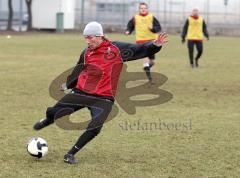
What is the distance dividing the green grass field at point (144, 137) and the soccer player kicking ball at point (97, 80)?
49 centimetres

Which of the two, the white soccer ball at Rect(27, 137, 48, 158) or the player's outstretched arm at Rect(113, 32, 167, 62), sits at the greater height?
the player's outstretched arm at Rect(113, 32, 167, 62)

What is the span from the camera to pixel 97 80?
812 centimetres

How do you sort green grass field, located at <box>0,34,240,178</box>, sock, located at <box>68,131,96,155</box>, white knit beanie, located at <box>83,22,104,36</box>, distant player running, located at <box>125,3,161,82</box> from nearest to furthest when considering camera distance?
Answer: green grass field, located at <box>0,34,240,178</box>
white knit beanie, located at <box>83,22,104,36</box>
sock, located at <box>68,131,96,155</box>
distant player running, located at <box>125,3,161,82</box>

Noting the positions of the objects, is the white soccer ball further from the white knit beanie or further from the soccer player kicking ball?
the white knit beanie

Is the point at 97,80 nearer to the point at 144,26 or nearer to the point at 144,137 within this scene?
the point at 144,137

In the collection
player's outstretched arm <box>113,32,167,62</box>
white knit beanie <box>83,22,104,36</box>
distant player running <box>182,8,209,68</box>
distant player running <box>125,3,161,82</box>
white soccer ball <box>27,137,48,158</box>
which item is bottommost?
distant player running <box>182,8,209,68</box>

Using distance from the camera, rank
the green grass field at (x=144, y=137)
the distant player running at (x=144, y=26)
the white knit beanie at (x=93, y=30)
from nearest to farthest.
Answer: the green grass field at (x=144, y=137)
the white knit beanie at (x=93, y=30)
the distant player running at (x=144, y=26)

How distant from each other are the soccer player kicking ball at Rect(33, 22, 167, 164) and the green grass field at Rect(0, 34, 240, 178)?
492 millimetres

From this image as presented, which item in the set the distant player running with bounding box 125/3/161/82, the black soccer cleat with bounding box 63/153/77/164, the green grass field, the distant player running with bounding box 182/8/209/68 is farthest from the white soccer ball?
the distant player running with bounding box 182/8/209/68

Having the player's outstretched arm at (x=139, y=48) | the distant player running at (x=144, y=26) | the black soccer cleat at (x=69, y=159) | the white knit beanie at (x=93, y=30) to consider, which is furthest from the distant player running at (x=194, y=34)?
the black soccer cleat at (x=69, y=159)

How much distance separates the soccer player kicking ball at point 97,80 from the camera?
8016 millimetres

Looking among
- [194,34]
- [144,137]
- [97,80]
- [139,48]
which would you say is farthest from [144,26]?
[97,80]

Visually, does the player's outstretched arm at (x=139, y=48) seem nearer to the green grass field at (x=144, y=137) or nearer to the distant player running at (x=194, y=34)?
the green grass field at (x=144, y=137)

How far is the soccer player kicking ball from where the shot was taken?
8.02 meters
